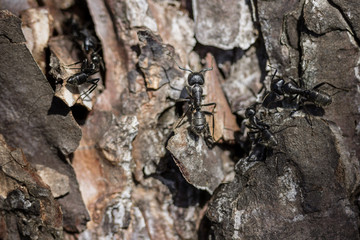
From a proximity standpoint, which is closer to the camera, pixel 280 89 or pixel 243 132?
pixel 280 89

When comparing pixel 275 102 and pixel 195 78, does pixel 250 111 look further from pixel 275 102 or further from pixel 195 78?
pixel 195 78

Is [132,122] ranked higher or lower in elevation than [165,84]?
lower

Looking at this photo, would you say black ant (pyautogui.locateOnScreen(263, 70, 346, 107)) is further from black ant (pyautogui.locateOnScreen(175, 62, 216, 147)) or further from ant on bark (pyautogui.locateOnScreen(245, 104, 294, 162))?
black ant (pyautogui.locateOnScreen(175, 62, 216, 147))

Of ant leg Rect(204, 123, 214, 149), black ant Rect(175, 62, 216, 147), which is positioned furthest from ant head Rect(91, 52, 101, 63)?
ant leg Rect(204, 123, 214, 149)

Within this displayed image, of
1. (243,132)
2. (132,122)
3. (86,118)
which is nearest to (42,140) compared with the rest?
(86,118)

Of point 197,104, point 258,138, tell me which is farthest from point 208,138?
point 258,138

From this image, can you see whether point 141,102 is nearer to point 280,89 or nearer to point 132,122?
point 132,122

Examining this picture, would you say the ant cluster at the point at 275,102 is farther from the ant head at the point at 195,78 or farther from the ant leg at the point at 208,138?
the ant head at the point at 195,78

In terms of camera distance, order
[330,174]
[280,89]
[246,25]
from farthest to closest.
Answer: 1. [246,25]
2. [280,89]
3. [330,174]
